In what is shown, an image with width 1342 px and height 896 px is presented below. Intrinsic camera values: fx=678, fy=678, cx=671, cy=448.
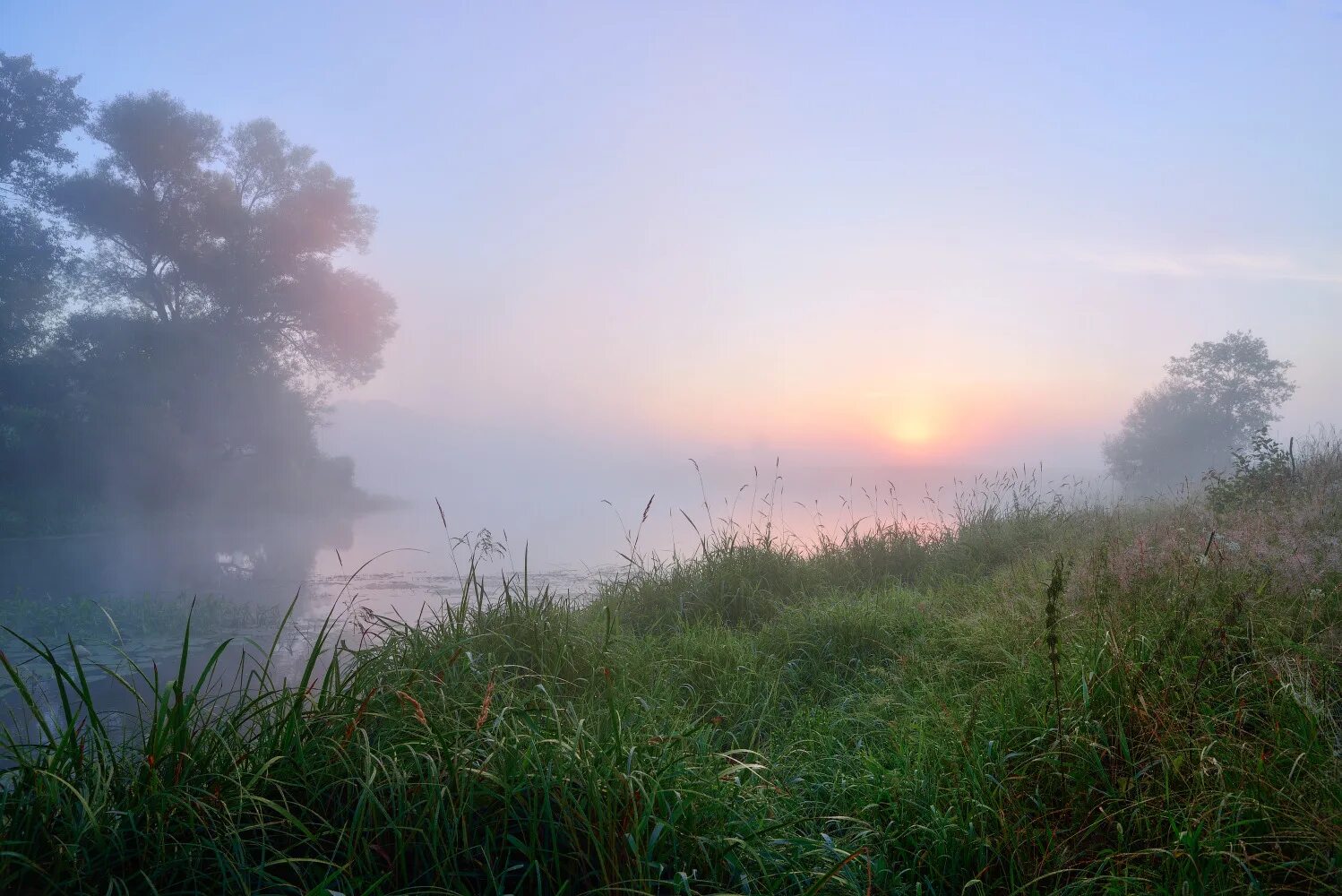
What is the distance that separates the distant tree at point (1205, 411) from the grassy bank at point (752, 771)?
15448 mm

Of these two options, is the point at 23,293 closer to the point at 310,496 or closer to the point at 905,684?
the point at 310,496

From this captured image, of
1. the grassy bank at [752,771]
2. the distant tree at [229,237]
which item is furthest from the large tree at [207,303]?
the grassy bank at [752,771]

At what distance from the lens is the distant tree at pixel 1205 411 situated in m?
17.6

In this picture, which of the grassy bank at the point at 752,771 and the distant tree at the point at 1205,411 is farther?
the distant tree at the point at 1205,411

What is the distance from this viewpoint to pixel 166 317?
43.6ft

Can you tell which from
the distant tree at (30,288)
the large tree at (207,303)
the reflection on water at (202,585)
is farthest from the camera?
the large tree at (207,303)

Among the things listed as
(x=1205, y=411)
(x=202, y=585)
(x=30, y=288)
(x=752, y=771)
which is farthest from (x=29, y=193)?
(x=1205, y=411)

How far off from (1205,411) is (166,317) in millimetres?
25398

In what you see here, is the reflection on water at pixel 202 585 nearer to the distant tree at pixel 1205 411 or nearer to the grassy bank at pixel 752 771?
the grassy bank at pixel 752 771

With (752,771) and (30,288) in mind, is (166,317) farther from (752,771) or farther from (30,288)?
(752,771)

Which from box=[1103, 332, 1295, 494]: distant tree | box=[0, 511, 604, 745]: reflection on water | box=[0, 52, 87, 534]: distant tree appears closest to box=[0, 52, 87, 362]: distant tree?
box=[0, 52, 87, 534]: distant tree

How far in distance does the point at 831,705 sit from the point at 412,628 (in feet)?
6.86

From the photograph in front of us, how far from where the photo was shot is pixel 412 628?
121 inches

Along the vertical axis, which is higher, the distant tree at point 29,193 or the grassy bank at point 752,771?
the distant tree at point 29,193
